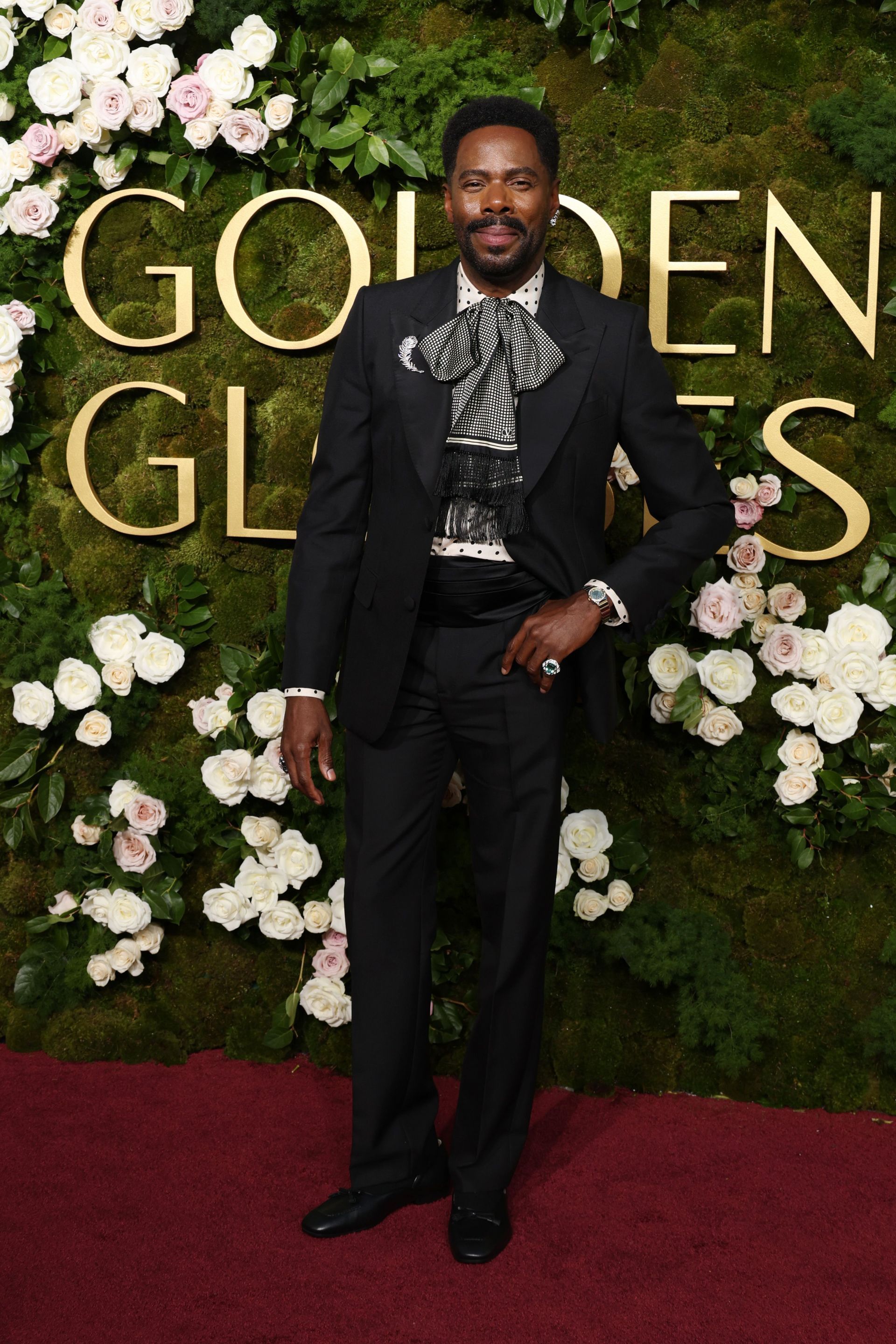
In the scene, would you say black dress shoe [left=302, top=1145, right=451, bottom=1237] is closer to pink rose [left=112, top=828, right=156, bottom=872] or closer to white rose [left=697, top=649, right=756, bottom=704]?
pink rose [left=112, top=828, right=156, bottom=872]

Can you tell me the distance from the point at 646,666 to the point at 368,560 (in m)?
0.84

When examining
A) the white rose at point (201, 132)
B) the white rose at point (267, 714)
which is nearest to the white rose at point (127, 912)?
the white rose at point (267, 714)

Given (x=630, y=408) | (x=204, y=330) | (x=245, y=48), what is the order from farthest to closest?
(x=204, y=330) < (x=245, y=48) < (x=630, y=408)

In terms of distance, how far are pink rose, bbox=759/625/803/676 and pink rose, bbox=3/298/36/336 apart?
1879 mm

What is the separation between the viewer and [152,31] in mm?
2600

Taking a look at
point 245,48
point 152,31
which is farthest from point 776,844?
point 152,31

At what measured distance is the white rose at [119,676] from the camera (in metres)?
2.71

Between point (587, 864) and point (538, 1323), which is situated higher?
point (587, 864)

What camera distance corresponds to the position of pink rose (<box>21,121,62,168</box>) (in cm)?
263

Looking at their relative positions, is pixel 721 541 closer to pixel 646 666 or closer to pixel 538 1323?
pixel 646 666

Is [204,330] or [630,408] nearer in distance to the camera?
[630,408]

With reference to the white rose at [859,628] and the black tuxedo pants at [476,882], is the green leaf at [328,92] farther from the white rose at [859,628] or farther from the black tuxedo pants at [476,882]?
A: the white rose at [859,628]

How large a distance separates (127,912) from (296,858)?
0.43 metres

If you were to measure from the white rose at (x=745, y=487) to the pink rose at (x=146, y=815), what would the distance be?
150 cm
